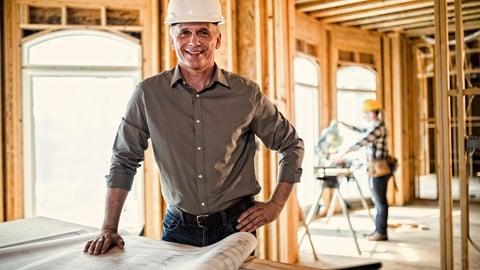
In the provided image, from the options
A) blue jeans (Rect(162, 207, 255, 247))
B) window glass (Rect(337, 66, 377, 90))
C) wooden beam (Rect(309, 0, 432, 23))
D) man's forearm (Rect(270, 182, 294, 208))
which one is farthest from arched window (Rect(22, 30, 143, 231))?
window glass (Rect(337, 66, 377, 90))

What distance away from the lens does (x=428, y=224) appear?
6695mm

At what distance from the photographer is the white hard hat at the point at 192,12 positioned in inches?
76.0

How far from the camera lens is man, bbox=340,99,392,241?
5641mm

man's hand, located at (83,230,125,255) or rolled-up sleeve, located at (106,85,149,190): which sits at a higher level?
rolled-up sleeve, located at (106,85,149,190)

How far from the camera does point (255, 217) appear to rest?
1941 millimetres

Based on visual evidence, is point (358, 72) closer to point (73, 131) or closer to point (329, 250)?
point (329, 250)

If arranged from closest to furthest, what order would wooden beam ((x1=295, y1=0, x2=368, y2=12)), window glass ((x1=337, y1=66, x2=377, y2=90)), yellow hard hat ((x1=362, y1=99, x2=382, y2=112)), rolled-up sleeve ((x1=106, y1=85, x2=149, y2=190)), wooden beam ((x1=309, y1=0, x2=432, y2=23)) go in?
1. rolled-up sleeve ((x1=106, y1=85, x2=149, y2=190))
2. yellow hard hat ((x1=362, y1=99, x2=382, y2=112))
3. wooden beam ((x1=295, y1=0, x2=368, y2=12))
4. wooden beam ((x1=309, y1=0, x2=432, y2=23))
5. window glass ((x1=337, y1=66, x2=377, y2=90))

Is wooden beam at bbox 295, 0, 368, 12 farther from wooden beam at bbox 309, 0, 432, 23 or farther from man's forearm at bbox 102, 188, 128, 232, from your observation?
man's forearm at bbox 102, 188, 128, 232

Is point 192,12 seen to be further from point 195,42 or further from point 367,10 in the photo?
point 367,10

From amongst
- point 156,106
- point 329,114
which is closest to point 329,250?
point 329,114

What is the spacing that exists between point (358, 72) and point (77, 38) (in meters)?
5.23

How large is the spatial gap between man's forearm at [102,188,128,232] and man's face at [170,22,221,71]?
625 millimetres

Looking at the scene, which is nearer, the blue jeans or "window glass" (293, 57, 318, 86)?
the blue jeans

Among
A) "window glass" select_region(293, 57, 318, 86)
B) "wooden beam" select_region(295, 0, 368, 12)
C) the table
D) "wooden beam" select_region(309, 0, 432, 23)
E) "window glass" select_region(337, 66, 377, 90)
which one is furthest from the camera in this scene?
"window glass" select_region(337, 66, 377, 90)
